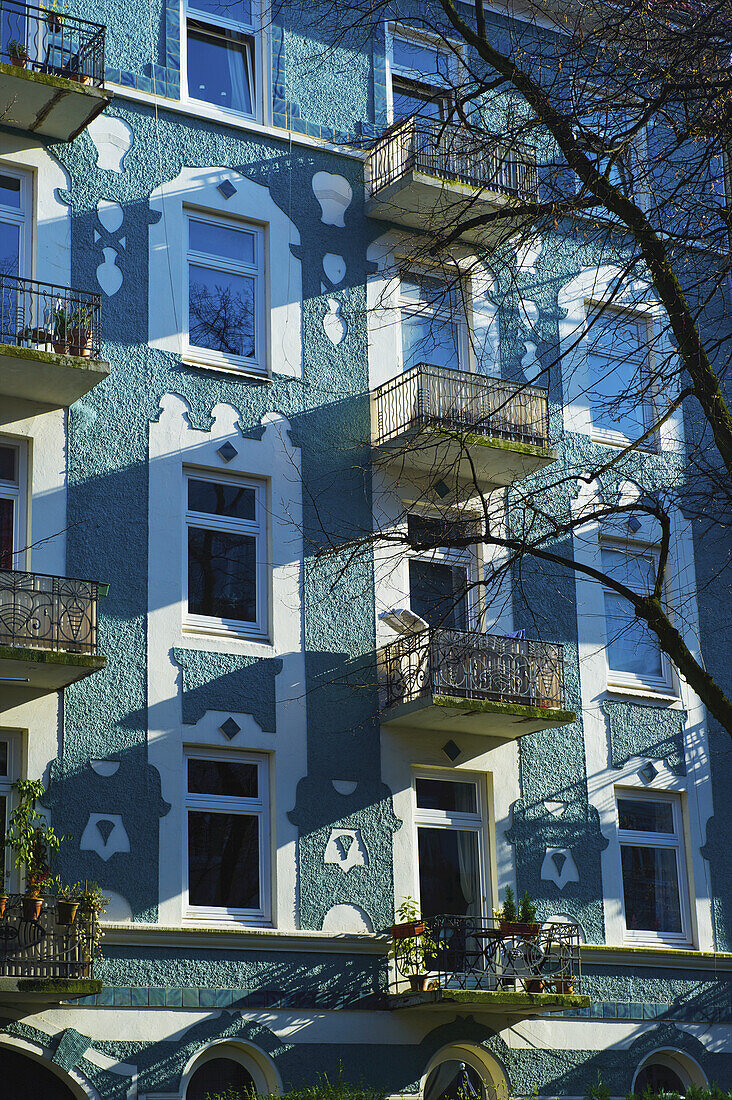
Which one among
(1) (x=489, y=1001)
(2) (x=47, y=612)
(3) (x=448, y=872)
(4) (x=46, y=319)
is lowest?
(1) (x=489, y=1001)

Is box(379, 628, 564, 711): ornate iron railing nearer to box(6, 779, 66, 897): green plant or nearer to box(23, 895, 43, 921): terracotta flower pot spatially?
box(6, 779, 66, 897): green plant

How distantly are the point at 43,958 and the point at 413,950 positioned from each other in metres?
4.66

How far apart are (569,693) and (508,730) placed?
1.63 m

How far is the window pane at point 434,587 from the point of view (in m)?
19.8

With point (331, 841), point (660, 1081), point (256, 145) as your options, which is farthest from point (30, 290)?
point (660, 1081)

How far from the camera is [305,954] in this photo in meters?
17.1

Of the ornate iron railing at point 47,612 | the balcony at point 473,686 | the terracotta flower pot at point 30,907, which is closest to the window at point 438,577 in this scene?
the balcony at point 473,686

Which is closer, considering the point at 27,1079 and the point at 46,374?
the point at 27,1079

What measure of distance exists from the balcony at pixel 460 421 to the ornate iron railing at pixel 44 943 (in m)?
7.15

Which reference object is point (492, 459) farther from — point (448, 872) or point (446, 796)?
point (448, 872)

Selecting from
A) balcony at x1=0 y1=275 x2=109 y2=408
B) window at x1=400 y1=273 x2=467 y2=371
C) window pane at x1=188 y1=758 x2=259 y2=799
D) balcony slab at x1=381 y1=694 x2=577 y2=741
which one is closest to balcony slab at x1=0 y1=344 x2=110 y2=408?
balcony at x1=0 y1=275 x2=109 y2=408

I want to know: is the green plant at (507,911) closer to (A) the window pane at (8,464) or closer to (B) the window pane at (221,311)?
(B) the window pane at (221,311)

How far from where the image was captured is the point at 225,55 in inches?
808

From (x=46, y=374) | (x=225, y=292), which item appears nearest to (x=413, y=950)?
(x=46, y=374)
